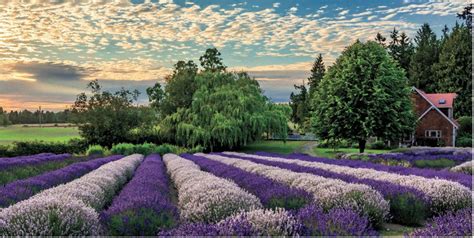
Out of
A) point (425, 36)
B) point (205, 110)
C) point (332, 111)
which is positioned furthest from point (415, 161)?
point (425, 36)

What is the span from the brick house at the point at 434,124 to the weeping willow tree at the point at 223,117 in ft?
54.7

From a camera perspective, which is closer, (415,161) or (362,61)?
(415,161)

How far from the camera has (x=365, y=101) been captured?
29.7 m

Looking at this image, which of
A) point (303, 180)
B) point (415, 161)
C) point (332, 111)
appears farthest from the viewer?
point (332, 111)

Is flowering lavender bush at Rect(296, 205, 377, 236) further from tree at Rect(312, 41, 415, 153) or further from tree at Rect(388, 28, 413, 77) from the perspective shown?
tree at Rect(388, 28, 413, 77)

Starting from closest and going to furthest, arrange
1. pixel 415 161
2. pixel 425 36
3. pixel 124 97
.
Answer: pixel 415 161, pixel 124 97, pixel 425 36

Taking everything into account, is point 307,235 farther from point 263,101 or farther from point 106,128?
point 106,128

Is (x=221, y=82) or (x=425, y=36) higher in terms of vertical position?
(x=425, y=36)

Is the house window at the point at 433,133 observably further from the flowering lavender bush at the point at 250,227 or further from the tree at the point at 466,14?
the flowering lavender bush at the point at 250,227

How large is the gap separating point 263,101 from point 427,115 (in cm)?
1869

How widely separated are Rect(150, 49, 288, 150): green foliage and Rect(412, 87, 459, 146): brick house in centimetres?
1554

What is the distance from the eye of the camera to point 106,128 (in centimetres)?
4466

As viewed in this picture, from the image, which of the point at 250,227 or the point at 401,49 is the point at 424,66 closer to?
the point at 401,49

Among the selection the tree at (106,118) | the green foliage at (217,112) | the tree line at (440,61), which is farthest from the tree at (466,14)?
the tree at (106,118)
